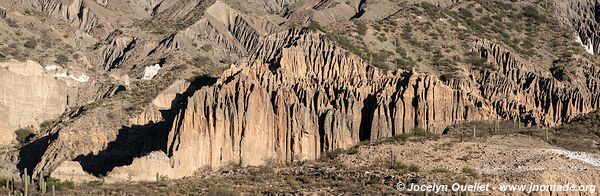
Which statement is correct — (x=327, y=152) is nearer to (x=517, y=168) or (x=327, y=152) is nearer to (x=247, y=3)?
(x=517, y=168)

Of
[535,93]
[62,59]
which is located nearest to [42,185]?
[535,93]

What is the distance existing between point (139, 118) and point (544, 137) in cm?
3058

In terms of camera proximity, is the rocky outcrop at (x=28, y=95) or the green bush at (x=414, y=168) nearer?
the green bush at (x=414, y=168)

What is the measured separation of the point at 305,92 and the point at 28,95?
27.3 m

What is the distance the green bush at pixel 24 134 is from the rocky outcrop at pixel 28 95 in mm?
612

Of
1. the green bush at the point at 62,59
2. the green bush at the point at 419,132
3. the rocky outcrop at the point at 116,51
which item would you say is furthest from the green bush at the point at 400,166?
the rocky outcrop at the point at 116,51

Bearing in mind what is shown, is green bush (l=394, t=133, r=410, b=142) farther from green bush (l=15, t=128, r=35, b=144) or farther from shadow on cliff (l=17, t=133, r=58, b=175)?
green bush (l=15, t=128, r=35, b=144)

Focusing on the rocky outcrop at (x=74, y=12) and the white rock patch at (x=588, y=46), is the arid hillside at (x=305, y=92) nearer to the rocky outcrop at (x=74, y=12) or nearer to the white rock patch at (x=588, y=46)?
the white rock patch at (x=588, y=46)

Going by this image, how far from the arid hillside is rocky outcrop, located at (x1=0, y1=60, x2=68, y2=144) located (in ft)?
0.39

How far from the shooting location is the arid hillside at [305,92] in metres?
101

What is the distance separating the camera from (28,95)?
123 meters

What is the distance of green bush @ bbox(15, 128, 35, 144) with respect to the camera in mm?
117125

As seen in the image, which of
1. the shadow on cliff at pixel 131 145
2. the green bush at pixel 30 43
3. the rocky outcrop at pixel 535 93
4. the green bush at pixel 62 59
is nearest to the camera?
the shadow on cliff at pixel 131 145

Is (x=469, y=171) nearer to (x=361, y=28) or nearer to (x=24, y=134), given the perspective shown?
(x=361, y=28)
